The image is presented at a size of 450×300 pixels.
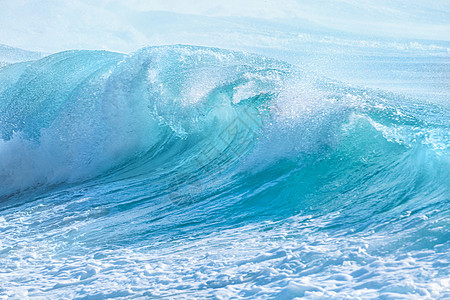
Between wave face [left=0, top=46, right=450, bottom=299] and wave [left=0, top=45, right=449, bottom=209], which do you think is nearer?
wave face [left=0, top=46, right=450, bottom=299]

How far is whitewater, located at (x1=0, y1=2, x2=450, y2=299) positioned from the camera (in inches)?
134

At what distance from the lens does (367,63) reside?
15.4m

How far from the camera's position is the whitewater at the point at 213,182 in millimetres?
3400

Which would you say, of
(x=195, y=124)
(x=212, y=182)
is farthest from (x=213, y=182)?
(x=195, y=124)

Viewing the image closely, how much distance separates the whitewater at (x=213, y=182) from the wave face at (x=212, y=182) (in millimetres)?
19

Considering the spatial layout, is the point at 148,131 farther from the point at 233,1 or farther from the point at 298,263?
the point at 233,1

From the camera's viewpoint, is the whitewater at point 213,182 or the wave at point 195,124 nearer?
the whitewater at point 213,182

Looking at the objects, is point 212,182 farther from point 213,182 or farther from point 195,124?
point 195,124

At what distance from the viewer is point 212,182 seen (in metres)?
5.71

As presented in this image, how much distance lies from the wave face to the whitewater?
0.06 feet

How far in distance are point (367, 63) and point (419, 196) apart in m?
11.9

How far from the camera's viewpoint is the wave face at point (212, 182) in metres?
3.42

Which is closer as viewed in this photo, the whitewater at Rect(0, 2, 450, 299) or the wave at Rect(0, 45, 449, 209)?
the whitewater at Rect(0, 2, 450, 299)

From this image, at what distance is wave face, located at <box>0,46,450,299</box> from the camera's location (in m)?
3.42
